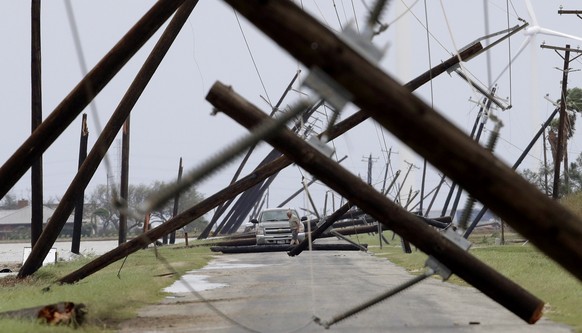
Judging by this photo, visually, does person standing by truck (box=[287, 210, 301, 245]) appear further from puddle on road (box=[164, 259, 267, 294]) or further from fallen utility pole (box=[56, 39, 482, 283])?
fallen utility pole (box=[56, 39, 482, 283])

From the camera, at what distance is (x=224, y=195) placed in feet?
61.9

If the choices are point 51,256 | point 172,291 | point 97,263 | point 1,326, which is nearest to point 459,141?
point 1,326

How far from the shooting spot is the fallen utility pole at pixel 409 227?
8801 millimetres

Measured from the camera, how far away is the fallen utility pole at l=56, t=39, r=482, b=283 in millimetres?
16531

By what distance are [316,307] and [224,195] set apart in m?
3.00

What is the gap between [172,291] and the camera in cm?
2091

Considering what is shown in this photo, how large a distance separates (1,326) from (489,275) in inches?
229

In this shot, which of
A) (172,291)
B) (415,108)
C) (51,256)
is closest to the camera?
(415,108)

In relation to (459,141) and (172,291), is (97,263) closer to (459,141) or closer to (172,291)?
(172,291)

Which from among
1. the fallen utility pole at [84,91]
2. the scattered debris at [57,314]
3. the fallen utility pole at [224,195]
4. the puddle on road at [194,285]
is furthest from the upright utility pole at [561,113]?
the scattered debris at [57,314]

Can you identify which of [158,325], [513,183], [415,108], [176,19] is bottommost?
[158,325]

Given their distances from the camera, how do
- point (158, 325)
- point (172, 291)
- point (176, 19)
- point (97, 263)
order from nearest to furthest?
point (158, 325), point (176, 19), point (97, 263), point (172, 291)

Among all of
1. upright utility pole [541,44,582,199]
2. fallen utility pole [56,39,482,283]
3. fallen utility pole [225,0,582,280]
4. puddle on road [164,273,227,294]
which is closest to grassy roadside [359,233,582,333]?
fallen utility pole [56,39,482,283]

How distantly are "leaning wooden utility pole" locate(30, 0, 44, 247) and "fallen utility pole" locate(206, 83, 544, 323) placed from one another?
658 inches
